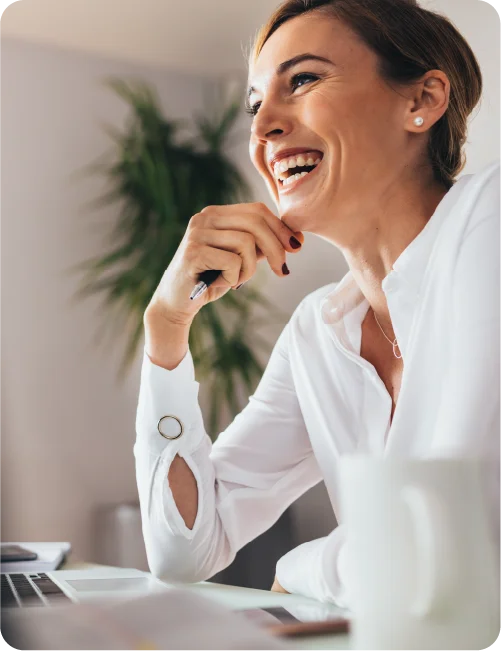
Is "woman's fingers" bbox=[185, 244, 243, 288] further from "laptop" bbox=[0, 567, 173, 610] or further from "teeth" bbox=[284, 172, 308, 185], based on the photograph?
"laptop" bbox=[0, 567, 173, 610]

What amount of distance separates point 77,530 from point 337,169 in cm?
242

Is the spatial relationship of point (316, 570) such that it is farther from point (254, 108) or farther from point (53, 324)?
point (53, 324)

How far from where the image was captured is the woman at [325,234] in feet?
3.12

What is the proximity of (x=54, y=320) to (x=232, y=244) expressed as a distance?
215 cm

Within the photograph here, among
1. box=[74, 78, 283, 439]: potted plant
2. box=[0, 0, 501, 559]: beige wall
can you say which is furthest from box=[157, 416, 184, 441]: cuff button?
box=[0, 0, 501, 559]: beige wall

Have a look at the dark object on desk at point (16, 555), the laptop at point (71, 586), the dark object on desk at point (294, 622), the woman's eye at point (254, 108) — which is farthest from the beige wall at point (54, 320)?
the dark object on desk at point (294, 622)

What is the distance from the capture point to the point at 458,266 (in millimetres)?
749

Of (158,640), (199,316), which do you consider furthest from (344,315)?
(199,316)

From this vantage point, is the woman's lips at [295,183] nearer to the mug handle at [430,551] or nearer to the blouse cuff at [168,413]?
the blouse cuff at [168,413]

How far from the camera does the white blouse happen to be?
0.63 m

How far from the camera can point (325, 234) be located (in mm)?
996

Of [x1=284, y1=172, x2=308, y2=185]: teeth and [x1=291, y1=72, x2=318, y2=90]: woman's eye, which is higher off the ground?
[x1=291, y1=72, x2=318, y2=90]: woman's eye

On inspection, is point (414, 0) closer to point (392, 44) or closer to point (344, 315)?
point (392, 44)

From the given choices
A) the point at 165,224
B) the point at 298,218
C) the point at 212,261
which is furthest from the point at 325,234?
the point at 165,224
